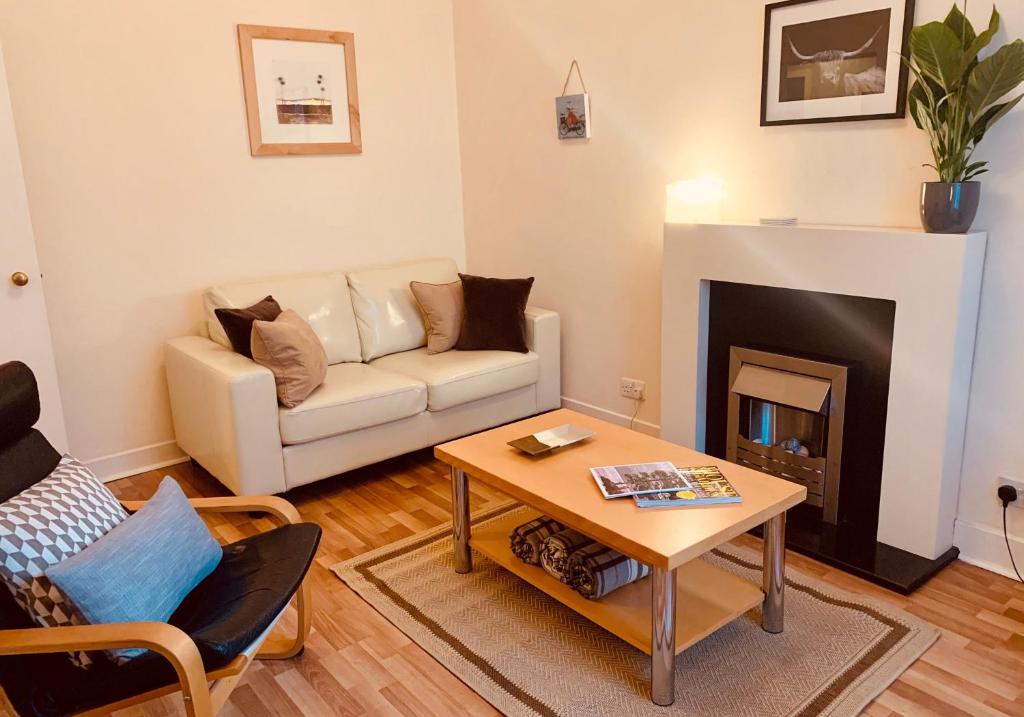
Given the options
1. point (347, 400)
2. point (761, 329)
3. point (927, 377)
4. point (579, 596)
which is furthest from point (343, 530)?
point (927, 377)

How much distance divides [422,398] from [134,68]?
195cm

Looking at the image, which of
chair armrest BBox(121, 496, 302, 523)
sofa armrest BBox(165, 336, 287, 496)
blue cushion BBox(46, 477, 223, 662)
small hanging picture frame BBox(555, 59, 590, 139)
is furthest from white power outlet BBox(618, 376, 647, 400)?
blue cushion BBox(46, 477, 223, 662)

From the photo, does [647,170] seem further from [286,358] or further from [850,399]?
[286,358]

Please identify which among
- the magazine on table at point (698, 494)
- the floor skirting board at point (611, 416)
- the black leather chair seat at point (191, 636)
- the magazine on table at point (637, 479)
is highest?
the magazine on table at point (637, 479)

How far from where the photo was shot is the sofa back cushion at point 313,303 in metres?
3.78

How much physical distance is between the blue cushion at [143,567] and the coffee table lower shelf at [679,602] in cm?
99

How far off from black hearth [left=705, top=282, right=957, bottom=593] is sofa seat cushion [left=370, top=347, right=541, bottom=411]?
1138 millimetres

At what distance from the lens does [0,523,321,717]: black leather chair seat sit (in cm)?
175

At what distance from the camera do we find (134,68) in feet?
11.9

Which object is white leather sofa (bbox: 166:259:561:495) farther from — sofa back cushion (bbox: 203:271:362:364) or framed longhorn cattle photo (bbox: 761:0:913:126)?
framed longhorn cattle photo (bbox: 761:0:913:126)

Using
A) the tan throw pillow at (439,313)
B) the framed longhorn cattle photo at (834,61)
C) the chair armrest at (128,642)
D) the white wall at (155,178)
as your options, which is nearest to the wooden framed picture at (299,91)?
the white wall at (155,178)

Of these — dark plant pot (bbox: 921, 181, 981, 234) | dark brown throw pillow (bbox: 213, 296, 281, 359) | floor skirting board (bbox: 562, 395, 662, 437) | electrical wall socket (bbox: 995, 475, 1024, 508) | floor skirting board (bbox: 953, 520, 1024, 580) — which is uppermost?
dark plant pot (bbox: 921, 181, 981, 234)

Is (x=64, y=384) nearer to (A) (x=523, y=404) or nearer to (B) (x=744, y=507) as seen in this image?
(A) (x=523, y=404)

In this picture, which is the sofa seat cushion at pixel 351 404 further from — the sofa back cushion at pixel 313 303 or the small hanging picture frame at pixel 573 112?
the small hanging picture frame at pixel 573 112
